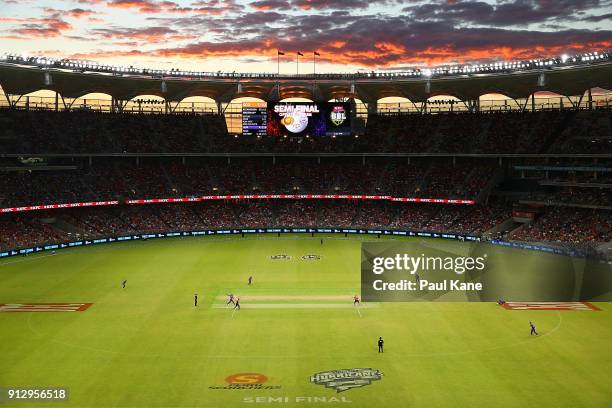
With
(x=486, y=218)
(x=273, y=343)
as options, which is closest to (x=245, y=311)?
(x=273, y=343)

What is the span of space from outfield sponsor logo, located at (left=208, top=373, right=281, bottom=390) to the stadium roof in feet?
182

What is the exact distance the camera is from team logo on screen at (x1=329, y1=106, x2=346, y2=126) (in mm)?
Result: 83500

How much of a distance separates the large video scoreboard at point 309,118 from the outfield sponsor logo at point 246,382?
56010 millimetres

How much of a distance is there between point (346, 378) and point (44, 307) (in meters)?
25.9

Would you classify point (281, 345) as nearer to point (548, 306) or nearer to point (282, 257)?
point (548, 306)

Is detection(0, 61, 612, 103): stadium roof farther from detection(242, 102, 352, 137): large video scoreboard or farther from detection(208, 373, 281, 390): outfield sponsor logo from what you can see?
detection(208, 373, 281, 390): outfield sponsor logo

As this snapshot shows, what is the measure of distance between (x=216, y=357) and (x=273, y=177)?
63.1 m

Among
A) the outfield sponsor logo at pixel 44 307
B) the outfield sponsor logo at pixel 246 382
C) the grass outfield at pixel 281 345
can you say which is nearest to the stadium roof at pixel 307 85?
the grass outfield at pixel 281 345

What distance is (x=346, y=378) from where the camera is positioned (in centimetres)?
3078

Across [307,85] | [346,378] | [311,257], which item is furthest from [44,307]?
[307,85]

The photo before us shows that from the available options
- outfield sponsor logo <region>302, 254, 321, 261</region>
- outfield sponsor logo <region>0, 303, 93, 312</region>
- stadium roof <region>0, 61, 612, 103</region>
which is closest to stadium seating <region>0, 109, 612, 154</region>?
stadium roof <region>0, 61, 612, 103</region>

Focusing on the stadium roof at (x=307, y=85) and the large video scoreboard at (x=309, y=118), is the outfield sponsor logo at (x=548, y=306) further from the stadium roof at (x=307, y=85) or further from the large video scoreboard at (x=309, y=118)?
the large video scoreboard at (x=309, y=118)

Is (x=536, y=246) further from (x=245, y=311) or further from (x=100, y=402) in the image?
(x=100, y=402)

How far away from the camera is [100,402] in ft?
90.9
